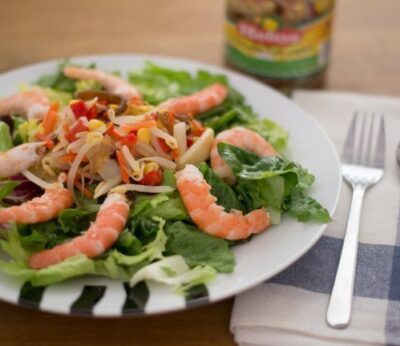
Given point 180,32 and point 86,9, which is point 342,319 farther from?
point 86,9

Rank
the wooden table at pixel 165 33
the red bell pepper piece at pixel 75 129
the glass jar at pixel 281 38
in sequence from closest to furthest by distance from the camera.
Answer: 1. the red bell pepper piece at pixel 75 129
2. the glass jar at pixel 281 38
3. the wooden table at pixel 165 33

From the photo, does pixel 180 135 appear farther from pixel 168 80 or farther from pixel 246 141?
pixel 168 80

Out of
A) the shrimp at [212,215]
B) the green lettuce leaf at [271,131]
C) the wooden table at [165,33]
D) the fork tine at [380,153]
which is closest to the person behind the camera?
the shrimp at [212,215]

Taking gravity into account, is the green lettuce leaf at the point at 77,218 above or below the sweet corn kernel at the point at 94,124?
below

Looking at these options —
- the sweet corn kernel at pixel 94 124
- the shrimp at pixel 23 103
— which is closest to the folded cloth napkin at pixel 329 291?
the sweet corn kernel at pixel 94 124

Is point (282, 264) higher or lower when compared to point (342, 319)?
higher

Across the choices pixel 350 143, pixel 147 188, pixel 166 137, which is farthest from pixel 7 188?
pixel 350 143

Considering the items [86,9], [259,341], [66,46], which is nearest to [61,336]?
[259,341]

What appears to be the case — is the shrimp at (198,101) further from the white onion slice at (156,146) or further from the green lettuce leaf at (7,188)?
the green lettuce leaf at (7,188)
